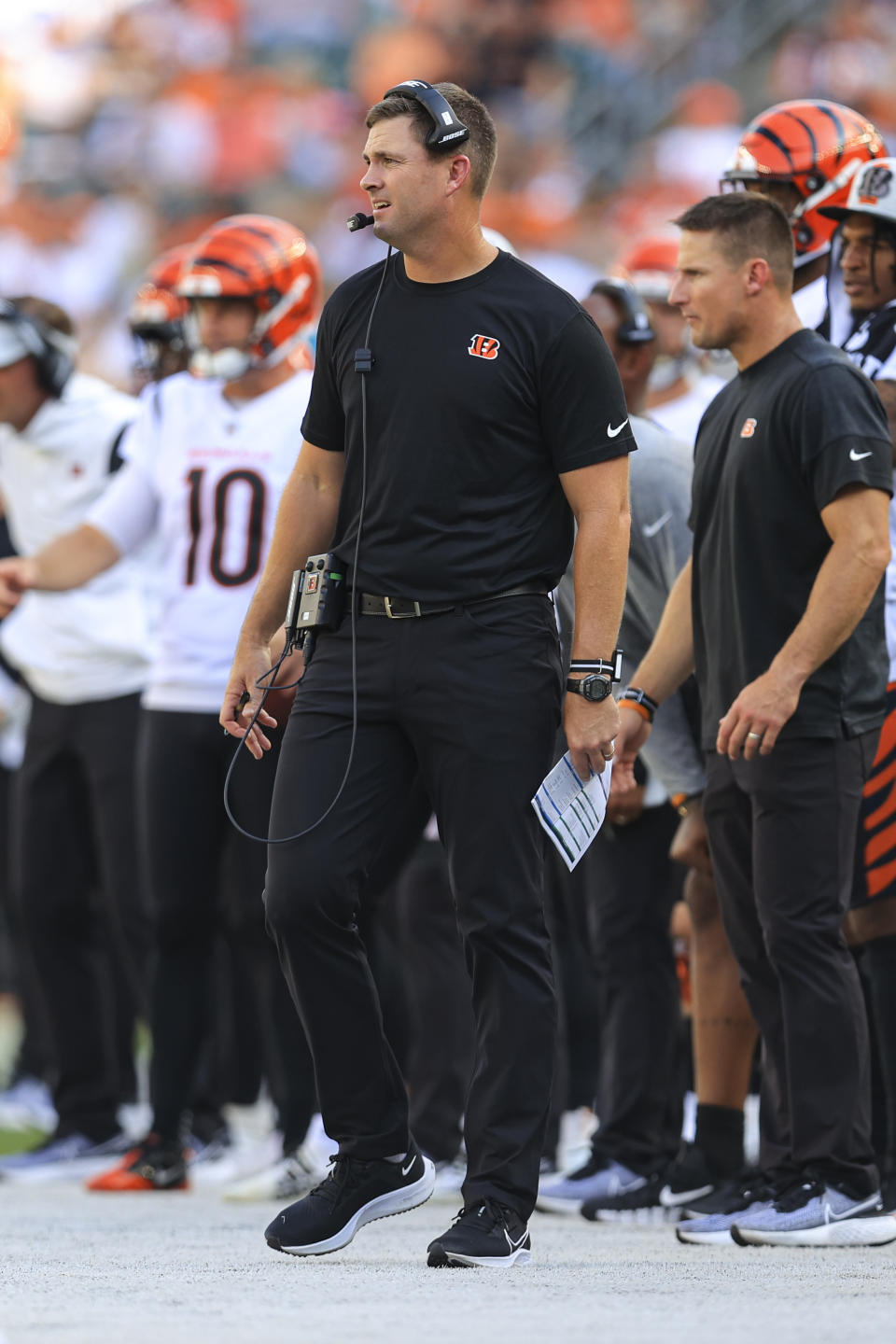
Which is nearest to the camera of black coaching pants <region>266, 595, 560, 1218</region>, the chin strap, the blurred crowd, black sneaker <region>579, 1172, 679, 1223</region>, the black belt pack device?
black coaching pants <region>266, 595, 560, 1218</region>

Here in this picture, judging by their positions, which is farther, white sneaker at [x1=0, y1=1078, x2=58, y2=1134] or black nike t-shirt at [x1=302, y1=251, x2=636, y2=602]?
white sneaker at [x1=0, y1=1078, x2=58, y2=1134]

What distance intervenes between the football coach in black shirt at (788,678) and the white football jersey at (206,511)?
1.59 metres

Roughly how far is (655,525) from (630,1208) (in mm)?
1749

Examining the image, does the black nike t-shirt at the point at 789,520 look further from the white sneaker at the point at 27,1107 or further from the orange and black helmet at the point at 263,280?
the white sneaker at the point at 27,1107

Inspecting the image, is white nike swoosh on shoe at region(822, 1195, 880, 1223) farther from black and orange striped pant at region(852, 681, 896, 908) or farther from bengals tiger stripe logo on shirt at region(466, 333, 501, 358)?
bengals tiger stripe logo on shirt at region(466, 333, 501, 358)

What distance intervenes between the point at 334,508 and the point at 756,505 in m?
0.94

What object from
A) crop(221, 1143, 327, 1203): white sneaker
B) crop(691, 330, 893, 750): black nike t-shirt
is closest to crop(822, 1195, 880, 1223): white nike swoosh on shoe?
crop(691, 330, 893, 750): black nike t-shirt

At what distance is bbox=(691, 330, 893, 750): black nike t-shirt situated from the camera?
15.8 ft

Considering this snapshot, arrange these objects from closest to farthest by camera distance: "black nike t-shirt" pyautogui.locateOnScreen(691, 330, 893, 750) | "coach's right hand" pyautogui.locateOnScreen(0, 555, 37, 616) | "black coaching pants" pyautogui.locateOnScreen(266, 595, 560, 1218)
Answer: "black coaching pants" pyautogui.locateOnScreen(266, 595, 560, 1218) → "black nike t-shirt" pyautogui.locateOnScreen(691, 330, 893, 750) → "coach's right hand" pyautogui.locateOnScreen(0, 555, 37, 616)

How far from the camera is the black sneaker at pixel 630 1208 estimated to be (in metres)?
5.70

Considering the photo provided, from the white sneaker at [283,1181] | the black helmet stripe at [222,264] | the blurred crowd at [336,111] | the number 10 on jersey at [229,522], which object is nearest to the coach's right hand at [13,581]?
the number 10 on jersey at [229,522]

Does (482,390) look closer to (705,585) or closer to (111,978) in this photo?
(705,585)

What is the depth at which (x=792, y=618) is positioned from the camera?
4930 mm

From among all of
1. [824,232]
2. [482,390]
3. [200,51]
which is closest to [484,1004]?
[482,390]
